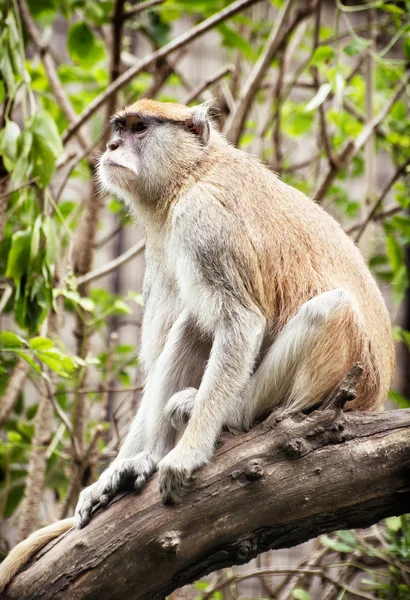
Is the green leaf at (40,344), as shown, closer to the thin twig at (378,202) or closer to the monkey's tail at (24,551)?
the monkey's tail at (24,551)

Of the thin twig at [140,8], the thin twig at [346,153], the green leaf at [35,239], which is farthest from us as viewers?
the thin twig at [346,153]

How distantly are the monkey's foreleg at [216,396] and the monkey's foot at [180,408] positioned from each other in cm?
13

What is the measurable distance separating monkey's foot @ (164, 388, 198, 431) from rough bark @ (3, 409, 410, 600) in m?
0.39

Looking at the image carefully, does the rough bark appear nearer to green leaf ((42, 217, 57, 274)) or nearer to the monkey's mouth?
green leaf ((42, 217, 57, 274))

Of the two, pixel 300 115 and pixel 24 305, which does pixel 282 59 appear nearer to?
pixel 300 115

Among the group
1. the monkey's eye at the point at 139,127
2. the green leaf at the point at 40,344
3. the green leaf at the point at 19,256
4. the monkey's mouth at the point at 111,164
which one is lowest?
the green leaf at the point at 40,344

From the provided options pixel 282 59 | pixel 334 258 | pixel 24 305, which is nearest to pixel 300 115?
pixel 282 59

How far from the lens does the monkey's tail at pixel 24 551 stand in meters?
2.97

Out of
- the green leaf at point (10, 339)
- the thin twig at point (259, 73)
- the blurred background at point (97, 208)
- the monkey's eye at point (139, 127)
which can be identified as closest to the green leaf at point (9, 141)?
the blurred background at point (97, 208)

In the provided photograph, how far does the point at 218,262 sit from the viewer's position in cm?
318

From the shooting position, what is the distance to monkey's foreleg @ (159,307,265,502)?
283cm

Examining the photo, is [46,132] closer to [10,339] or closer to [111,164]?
[111,164]

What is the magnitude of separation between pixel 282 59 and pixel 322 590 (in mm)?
3481

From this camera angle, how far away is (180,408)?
3189mm
